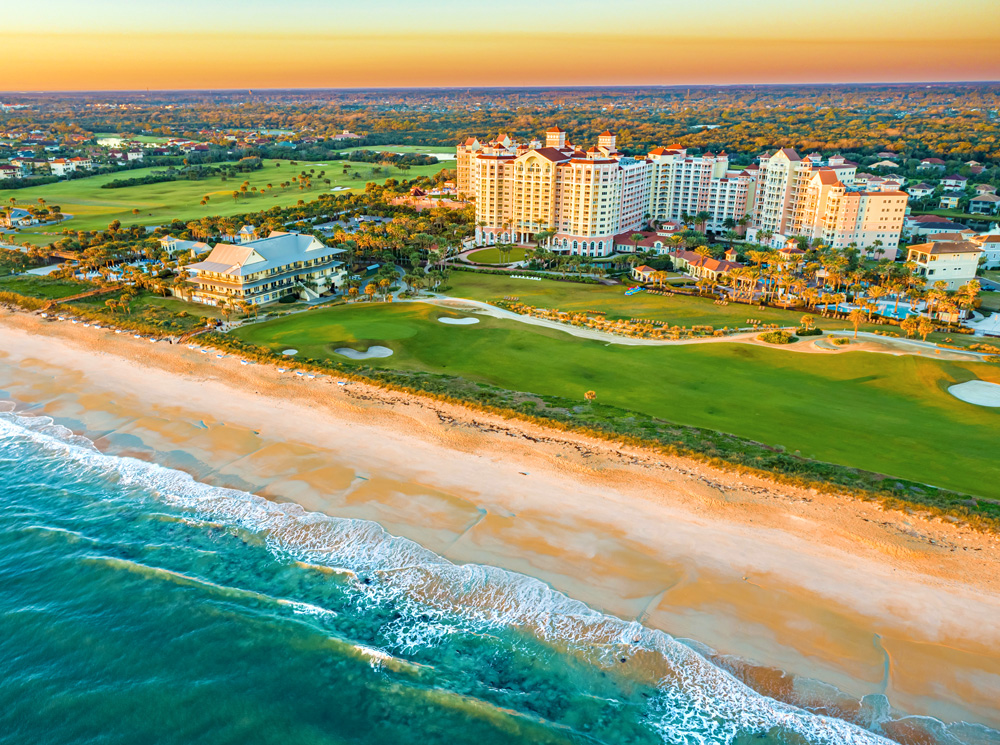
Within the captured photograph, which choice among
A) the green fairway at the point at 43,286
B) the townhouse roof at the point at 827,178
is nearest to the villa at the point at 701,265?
the townhouse roof at the point at 827,178

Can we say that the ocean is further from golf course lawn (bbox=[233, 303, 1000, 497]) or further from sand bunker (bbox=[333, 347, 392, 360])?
sand bunker (bbox=[333, 347, 392, 360])

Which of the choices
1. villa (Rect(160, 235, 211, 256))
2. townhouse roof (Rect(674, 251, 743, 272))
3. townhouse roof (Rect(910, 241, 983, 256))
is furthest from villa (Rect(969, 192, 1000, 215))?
villa (Rect(160, 235, 211, 256))

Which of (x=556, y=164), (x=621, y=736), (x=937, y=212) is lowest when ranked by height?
(x=621, y=736)

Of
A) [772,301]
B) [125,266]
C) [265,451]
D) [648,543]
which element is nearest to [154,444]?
[265,451]

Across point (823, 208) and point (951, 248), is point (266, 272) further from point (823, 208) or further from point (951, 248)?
point (951, 248)

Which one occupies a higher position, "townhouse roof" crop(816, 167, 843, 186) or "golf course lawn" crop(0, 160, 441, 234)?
"townhouse roof" crop(816, 167, 843, 186)

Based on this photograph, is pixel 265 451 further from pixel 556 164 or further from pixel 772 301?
pixel 556 164
